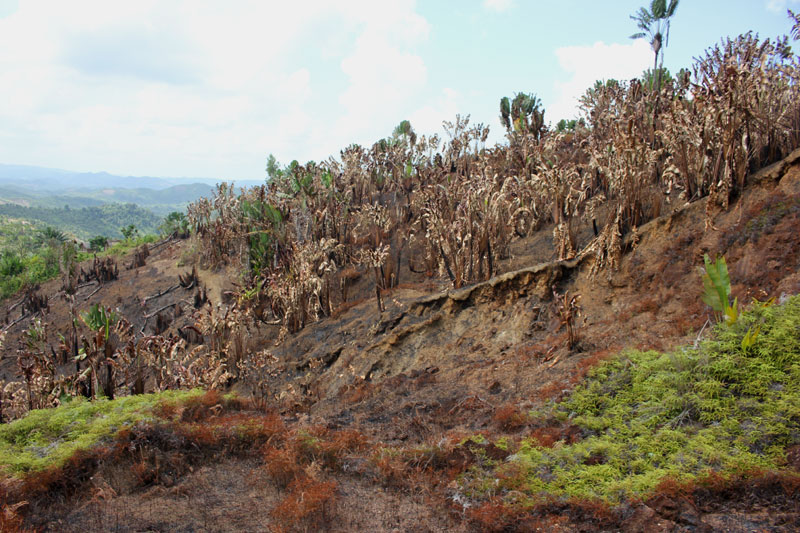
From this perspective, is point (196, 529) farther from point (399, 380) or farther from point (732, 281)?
point (732, 281)

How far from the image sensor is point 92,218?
9700 centimetres

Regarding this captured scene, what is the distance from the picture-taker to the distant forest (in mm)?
83500

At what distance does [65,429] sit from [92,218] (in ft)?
361

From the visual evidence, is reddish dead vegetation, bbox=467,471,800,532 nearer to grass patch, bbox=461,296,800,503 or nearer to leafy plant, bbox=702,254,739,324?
grass patch, bbox=461,296,800,503

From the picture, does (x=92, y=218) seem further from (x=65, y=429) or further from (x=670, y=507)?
(x=670, y=507)

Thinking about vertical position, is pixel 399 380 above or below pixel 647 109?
below

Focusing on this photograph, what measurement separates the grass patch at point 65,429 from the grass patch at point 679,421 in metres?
3.40

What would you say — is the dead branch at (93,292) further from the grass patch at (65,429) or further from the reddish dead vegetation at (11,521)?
the reddish dead vegetation at (11,521)

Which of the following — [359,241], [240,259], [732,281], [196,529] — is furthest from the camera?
[240,259]

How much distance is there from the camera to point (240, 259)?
13.7 m

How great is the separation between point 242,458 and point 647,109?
433 inches

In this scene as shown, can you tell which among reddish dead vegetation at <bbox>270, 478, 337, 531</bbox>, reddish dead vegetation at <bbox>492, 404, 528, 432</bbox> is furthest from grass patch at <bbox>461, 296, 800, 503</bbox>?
reddish dead vegetation at <bbox>270, 478, 337, 531</bbox>

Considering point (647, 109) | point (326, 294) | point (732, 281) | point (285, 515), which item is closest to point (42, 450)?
point (285, 515)

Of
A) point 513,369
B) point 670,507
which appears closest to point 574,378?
point 513,369
